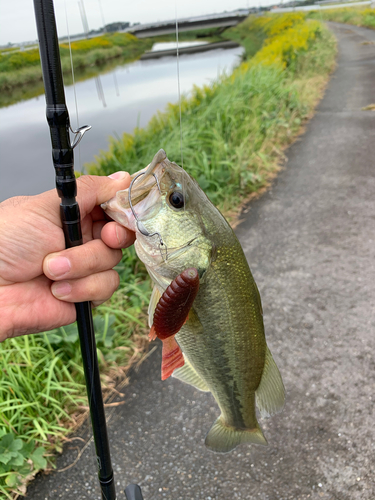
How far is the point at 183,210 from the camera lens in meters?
1.22

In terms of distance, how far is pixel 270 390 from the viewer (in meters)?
1.51

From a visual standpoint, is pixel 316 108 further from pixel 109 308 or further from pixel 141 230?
pixel 141 230

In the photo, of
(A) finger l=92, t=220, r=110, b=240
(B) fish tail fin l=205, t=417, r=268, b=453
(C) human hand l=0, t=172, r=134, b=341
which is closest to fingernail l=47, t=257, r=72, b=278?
(C) human hand l=0, t=172, r=134, b=341

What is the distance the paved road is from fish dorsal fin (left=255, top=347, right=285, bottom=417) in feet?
3.37

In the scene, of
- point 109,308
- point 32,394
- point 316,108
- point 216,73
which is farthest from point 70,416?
point 316,108

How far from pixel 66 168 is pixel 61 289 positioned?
49 cm

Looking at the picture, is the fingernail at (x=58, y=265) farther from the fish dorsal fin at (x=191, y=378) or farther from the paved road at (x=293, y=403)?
the paved road at (x=293, y=403)

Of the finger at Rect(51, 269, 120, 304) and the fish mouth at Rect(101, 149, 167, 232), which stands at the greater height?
the fish mouth at Rect(101, 149, 167, 232)

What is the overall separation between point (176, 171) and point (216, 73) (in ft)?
24.4

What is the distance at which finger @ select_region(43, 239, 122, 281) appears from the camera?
125cm

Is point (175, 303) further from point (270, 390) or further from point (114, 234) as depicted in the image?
point (270, 390)

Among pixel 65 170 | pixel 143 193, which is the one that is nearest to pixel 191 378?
pixel 143 193

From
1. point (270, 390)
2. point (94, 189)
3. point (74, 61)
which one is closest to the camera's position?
point (94, 189)

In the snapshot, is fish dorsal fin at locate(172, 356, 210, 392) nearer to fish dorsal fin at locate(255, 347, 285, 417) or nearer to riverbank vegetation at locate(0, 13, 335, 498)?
fish dorsal fin at locate(255, 347, 285, 417)
